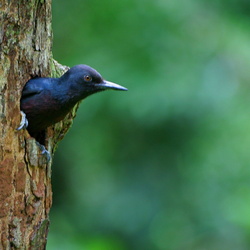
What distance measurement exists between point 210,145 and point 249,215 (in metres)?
0.99

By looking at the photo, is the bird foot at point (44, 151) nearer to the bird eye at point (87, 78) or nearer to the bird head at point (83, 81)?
the bird head at point (83, 81)

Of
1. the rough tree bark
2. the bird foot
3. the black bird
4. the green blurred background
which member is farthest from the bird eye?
the green blurred background

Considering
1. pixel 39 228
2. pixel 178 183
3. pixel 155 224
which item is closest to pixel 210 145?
pixel 178 183

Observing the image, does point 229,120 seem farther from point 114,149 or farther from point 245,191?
point 114,149

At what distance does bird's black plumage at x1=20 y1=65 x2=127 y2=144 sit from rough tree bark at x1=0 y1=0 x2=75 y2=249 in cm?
9

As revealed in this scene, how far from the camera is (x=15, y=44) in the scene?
4289mm

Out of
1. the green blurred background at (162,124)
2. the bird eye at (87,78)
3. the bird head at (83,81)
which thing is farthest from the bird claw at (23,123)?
the green blurred background at (162,124)

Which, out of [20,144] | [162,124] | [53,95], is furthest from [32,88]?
[162,124]

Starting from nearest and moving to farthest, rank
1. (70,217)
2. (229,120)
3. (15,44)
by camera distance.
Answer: (15,44)
(229,120)
(70,217)

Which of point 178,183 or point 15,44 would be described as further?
point 178,183

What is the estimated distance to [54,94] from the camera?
4.50m

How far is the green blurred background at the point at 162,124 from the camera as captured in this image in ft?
22.4

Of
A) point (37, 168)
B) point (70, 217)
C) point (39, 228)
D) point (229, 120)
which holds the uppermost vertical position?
point (229, 120)

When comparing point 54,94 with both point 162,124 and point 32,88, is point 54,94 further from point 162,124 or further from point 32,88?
point 162,124
